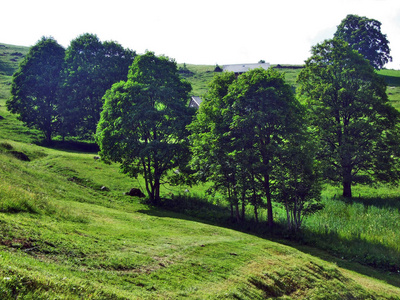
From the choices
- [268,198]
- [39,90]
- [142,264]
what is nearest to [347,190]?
[268,198]

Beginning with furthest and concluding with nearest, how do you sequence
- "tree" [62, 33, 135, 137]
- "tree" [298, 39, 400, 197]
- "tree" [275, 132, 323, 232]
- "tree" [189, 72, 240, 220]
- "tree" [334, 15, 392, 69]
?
1. "tree" [334, 15, 392, 69]
2. "tree" [62, 33, 135, 137]
3. "tree" [298, 39, 400, 197]
4. "tree" [189, 72, 240, 220]
5. "tree" [275, 132, 323, 232]

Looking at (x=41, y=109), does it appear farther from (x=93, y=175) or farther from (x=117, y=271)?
(x=117, y=271)

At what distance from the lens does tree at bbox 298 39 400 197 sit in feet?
115

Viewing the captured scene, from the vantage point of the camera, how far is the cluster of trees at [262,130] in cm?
2839

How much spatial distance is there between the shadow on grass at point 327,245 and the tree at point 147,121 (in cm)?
612

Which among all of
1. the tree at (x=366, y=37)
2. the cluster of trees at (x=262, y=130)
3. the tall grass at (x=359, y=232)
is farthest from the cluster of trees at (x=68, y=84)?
the tree at (x=366, y=37)

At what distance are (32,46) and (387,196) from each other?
72.0m

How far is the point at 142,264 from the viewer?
1356 centimetres

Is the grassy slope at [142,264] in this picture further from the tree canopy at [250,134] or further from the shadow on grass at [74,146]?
the shadow on grass at [74,146]

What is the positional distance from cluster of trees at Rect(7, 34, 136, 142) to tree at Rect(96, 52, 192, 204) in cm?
2835

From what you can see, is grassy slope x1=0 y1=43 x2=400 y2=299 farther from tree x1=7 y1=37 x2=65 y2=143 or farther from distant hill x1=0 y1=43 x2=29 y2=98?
distant hill x1=0 y1=43 x2=29 y2=98

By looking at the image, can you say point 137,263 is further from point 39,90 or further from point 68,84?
point 39,90

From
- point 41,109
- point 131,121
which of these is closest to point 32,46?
point 41,109

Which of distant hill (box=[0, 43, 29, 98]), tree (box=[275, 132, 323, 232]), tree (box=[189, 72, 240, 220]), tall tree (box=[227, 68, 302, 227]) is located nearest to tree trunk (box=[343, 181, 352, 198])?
tree (box=[275, 132, 323, 232])
